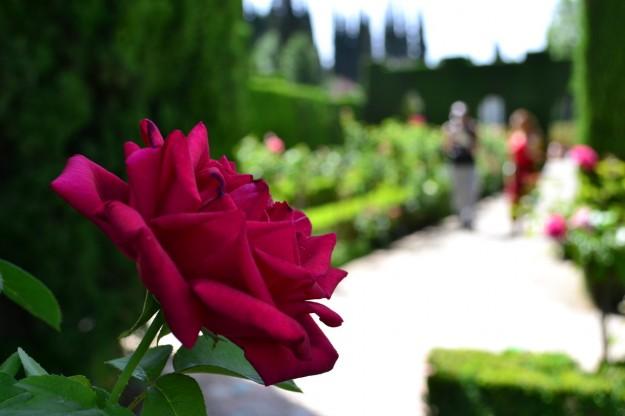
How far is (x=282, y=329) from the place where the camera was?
1.39 ft

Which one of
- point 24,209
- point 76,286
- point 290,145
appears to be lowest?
point 290,145

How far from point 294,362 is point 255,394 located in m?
4.14

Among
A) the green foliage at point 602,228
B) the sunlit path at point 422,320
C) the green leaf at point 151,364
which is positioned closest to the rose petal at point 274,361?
the green leaf at point 151,364

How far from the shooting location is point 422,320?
627 cm

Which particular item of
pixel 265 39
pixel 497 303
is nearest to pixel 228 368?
pixel 497 303

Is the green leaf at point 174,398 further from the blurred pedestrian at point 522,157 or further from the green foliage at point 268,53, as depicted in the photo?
the green foliage at point 268,53

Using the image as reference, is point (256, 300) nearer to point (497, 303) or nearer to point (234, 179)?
point (234, 179)

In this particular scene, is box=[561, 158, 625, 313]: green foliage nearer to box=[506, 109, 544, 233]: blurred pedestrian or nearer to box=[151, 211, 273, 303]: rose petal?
box=[151, 211, 273, 303]: rose petal

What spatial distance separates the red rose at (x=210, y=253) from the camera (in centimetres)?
42

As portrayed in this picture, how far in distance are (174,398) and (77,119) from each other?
2.90 meters

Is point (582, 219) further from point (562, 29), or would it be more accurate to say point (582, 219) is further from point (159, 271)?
point (562, 29)

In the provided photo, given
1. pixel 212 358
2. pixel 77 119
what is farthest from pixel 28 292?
pixel 77 119

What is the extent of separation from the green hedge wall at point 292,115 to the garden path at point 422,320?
10.4 m

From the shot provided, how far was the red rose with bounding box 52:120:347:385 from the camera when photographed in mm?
421
